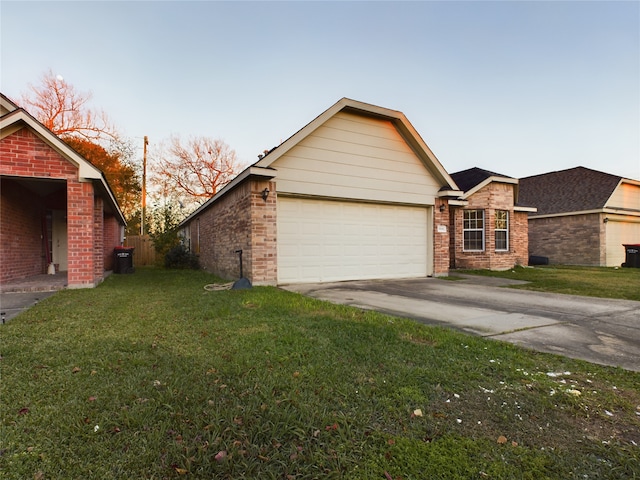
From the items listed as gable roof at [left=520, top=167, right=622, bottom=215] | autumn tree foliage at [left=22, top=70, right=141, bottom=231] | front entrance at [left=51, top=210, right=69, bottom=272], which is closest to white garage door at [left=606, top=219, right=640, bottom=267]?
gable roof at [left=520, top=167, right=622, bottom=215]

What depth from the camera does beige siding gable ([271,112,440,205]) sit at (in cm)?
869

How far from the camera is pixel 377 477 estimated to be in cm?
159

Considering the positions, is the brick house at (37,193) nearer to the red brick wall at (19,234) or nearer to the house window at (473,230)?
the red brick wall at (19,234)

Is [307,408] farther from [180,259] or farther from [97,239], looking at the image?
[180,259]

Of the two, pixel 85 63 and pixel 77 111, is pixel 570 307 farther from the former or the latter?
pixel 77 111

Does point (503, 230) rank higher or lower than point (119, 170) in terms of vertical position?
lower

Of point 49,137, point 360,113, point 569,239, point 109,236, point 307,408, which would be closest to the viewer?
point 307,408

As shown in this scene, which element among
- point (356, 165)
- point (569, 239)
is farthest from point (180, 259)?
point (569, 239)

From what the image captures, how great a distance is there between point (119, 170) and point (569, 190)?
31.3m

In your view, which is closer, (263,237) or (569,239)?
(263,237)

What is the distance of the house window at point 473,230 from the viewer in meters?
14.1

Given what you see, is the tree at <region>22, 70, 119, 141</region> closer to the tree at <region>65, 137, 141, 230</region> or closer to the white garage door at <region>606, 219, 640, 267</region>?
the tree at <region>65, 137, 141, 230</region>

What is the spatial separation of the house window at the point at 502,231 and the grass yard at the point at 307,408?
40.1 ft

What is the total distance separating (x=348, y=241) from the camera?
31.6 ft
